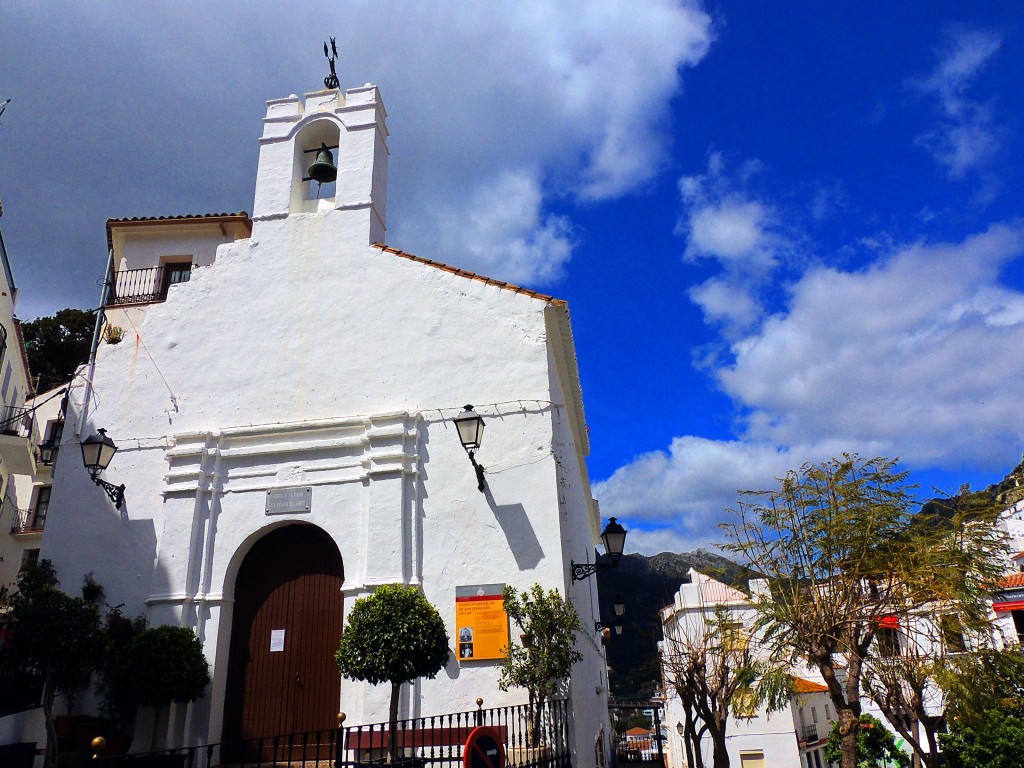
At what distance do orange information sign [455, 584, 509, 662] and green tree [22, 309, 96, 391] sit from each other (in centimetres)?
2562

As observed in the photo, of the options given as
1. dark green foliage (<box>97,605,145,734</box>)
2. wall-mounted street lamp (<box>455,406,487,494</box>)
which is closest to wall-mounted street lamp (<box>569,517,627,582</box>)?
wall-mounted street lamp (<box>455,406,487,494</box>)

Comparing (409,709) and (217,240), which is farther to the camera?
(217,240)

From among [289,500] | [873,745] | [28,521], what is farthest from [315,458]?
[873,745]

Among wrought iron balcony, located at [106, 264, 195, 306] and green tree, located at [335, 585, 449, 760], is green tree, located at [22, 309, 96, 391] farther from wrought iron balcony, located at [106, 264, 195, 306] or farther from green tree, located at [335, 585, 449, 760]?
green tree, located at [335, 585, 449, 760]

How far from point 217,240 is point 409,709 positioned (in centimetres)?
1209

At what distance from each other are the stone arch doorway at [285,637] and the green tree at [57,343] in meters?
22.6

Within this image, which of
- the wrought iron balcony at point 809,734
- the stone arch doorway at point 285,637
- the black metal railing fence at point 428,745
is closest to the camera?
the black metal railing fence at point 428,745

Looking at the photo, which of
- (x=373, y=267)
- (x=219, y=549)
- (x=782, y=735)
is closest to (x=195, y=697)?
(x=219, y=549)

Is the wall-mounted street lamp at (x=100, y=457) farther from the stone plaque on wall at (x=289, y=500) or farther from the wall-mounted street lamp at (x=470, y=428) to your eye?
the wall-mounted street lamp at (x=470, y=428)

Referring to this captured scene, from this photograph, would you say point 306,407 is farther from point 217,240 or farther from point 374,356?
point 217,240

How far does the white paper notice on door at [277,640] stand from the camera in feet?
35.5

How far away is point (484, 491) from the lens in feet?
34.7

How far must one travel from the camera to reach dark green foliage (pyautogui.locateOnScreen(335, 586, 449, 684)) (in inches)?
310

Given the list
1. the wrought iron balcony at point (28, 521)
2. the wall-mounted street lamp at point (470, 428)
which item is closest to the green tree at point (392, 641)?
the wall-mounted street lamp at point (470, 428)
